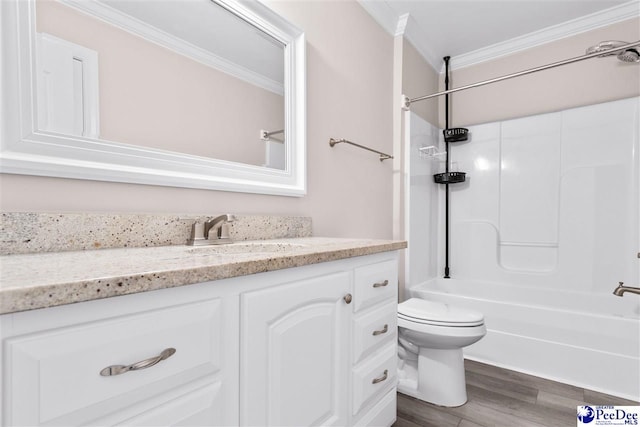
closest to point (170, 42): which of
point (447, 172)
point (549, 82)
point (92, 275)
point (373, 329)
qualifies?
point (92, 275)

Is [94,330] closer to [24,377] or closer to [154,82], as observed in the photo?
[24,377]

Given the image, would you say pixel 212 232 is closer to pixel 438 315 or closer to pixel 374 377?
pixel 374 377

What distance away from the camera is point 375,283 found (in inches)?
48.9

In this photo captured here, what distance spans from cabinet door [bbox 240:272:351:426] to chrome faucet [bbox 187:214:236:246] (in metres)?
0.41

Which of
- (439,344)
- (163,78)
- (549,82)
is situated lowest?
(439,344)

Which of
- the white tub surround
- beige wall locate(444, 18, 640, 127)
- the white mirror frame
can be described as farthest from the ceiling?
the white mirror frame

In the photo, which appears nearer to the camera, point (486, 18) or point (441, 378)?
point (441, 378)

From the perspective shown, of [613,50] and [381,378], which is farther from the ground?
[613,50]

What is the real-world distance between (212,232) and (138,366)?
2.13 ft

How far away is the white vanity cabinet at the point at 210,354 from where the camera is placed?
0.46 meters

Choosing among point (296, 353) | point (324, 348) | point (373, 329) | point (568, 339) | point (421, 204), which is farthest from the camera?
point (421, 204)

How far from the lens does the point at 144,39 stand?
1082 millimetres

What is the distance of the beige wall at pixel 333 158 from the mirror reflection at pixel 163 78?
0.17m

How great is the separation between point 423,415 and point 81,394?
1.62m
